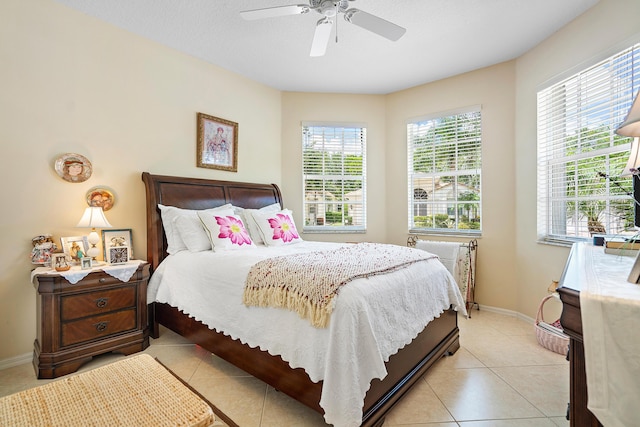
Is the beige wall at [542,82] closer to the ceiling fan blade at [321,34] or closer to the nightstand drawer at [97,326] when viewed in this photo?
the ceiling fan blade at [321,34]

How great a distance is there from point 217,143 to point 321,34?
6.37ft

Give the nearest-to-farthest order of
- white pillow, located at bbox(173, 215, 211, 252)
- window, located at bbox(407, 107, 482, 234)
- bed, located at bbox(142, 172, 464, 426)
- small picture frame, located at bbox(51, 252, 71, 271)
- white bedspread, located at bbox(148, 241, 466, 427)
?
white bedspread, located at bbox(148, 241, 466, 427)
bed, located at bbox(142, 172, 464, 426)
small picture frame, located at bbox(51, 252, 71, 271)
white pillow, located at bbox(173, 215, 211, 252)
window, located at bbox(407, 107, 482, 234)

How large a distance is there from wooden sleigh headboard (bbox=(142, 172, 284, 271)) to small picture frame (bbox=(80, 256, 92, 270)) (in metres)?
0.55

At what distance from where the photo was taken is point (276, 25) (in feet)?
8.73

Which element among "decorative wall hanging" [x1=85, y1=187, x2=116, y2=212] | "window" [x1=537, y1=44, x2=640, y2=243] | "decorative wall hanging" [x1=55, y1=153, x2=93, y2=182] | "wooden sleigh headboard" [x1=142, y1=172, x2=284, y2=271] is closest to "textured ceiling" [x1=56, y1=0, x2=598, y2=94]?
"window" [x1=537, y1=44, x2=640, y2=243]

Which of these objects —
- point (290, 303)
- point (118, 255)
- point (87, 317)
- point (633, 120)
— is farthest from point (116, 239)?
point (633, 120)

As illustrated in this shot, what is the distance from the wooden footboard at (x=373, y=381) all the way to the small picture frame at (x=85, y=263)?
28.7 inches

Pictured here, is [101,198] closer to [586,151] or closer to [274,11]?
[274,11]

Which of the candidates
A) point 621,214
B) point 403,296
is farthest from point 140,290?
point 621,214

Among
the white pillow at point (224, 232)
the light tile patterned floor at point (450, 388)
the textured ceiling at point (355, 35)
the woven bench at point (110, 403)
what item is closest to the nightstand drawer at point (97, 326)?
the light tile patterned floor at point (450, 388)

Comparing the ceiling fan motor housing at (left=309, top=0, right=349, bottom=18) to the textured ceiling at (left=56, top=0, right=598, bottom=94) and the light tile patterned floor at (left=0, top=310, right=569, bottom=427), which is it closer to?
the textured ceiling at (left=56, top=0, right=598, bottom=94)

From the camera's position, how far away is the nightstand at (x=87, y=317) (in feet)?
6.77

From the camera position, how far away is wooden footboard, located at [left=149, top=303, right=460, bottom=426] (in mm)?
1565

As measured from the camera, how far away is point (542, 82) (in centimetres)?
296
